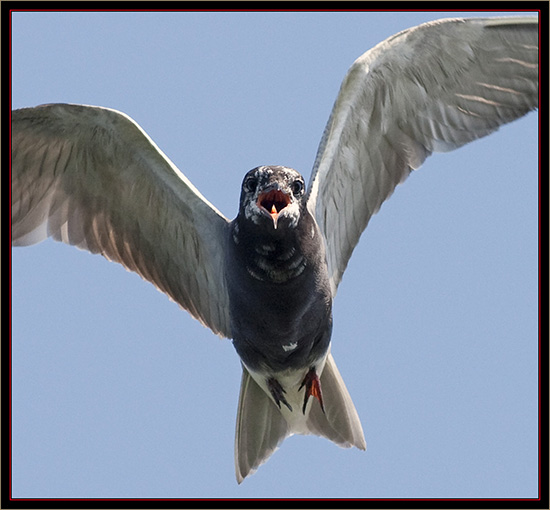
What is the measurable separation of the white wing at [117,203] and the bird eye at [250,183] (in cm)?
84

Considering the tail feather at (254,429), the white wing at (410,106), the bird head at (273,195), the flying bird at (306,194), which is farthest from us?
the tail feather at (254,429)

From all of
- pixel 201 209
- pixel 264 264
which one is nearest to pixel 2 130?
pixel 201 209

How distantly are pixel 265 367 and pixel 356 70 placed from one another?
2.14 metres

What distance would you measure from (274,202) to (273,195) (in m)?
0.07

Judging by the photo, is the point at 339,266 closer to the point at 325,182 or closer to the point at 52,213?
the point at 325,182

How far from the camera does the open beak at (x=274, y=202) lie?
8.59 m

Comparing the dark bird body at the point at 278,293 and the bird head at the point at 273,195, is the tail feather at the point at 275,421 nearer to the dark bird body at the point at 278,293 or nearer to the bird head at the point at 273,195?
the dark bird body at the point at 278,293

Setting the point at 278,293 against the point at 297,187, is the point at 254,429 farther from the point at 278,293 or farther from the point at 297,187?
the point at 297,187

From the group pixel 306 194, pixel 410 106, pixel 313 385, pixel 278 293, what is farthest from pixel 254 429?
pixel 410 106

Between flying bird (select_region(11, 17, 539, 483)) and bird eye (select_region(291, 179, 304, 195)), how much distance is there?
1.13 ft

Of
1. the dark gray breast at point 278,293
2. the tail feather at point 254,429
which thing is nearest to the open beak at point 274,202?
the dark gray breast at point 278,293

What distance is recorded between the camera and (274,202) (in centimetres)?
865

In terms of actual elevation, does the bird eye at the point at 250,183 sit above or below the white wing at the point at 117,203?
above

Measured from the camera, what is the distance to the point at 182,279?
10.2m
